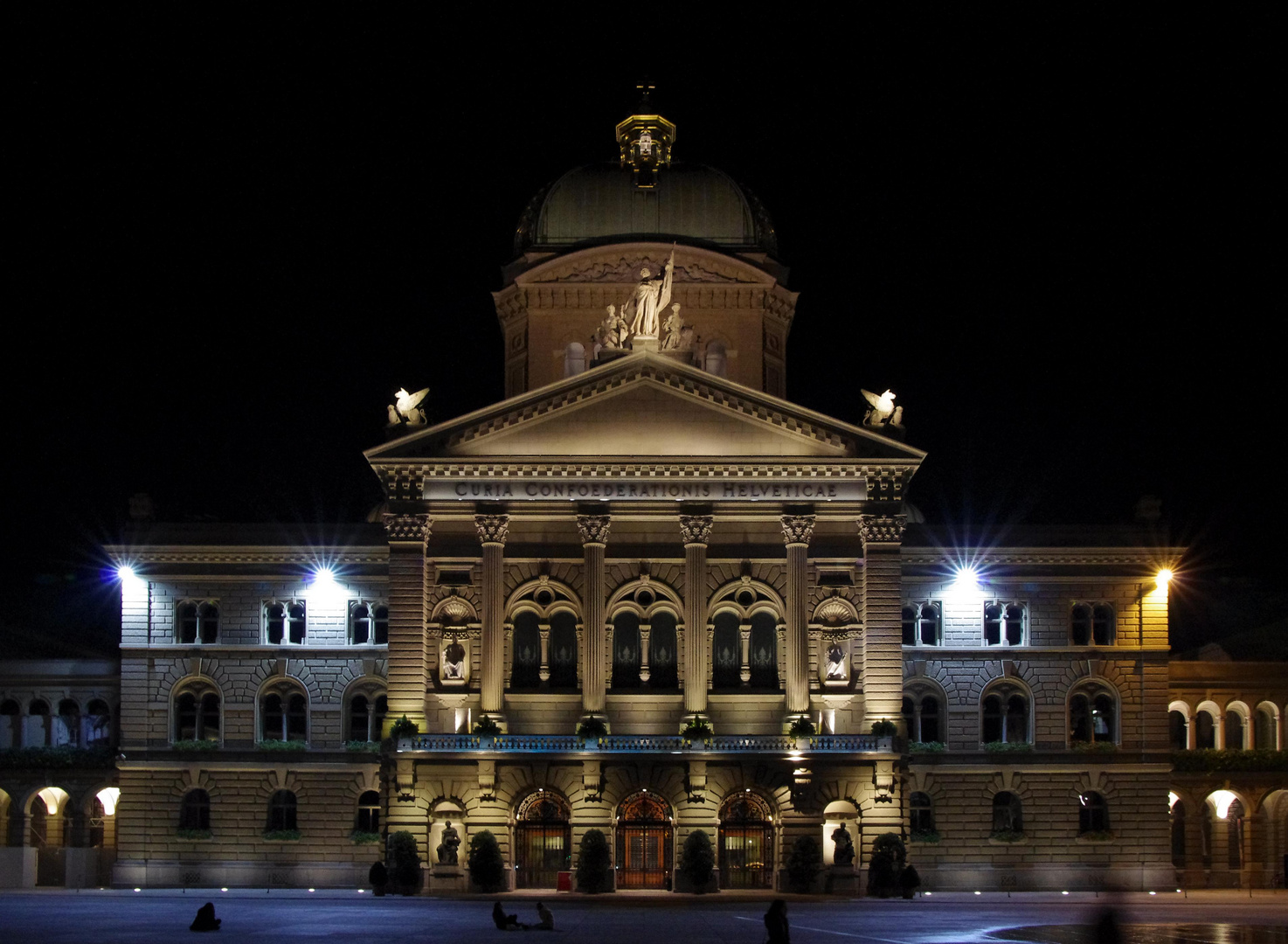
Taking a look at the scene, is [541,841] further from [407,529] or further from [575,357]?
[575,357]

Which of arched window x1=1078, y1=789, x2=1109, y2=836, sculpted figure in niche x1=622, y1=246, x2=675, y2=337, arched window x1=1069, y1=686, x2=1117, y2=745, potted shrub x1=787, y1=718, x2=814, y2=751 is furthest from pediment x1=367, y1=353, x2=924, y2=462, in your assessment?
arched window x1=1078, y1=789, x2=1109, y2=836

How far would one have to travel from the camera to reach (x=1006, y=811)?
84688mm

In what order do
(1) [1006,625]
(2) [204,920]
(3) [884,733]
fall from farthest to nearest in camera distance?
1. (1) [1006,625]
2. (3) [884,733]
3. (2) [204,920]

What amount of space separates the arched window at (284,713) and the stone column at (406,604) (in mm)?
9512

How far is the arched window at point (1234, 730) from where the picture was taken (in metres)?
87.8

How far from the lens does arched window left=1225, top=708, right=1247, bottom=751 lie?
8781 centimetres

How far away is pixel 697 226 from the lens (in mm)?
94062

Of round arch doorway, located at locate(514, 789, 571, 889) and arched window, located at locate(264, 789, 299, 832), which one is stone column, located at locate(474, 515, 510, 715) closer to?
round arch doorway, located at locate(514, 789, 571, 889)

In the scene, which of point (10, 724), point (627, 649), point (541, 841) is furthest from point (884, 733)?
point (10, 724)

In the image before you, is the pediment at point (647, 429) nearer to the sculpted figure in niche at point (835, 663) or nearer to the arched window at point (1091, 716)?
the sculpted figure in niche at point (835, 663)

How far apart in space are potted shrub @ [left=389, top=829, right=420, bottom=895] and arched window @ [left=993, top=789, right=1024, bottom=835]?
84.3ft

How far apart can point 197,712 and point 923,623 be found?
31241 millimetres

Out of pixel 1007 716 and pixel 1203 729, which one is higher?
pixel 1007 716

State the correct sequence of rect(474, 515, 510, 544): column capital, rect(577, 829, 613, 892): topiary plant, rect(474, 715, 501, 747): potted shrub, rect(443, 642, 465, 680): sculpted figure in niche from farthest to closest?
rect(443, 642, 465, 680): sculpted figure in niche < rect(474, 515, 510, 544): column capital < rect(474, 715, 501, 747): potted shrub < rect(577, 829, 613, 892): topiary plant
